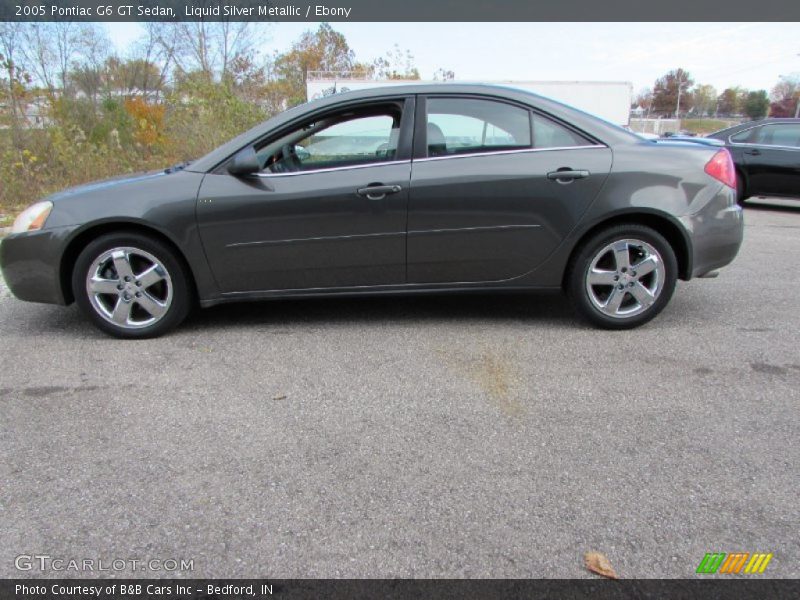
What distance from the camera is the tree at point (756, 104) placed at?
7631cm

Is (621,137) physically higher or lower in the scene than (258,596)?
higher

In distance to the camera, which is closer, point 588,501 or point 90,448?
point 588,501

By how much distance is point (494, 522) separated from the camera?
207 centimetres

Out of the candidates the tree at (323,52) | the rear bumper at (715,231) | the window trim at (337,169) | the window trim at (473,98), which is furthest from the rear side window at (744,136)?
the tree at (323,52)

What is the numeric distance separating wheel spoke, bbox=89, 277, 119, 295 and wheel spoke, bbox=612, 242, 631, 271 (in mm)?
3288

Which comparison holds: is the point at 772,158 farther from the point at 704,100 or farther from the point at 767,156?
the point at 704,100

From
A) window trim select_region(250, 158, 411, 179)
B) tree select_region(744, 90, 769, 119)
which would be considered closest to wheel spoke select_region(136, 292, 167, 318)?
window trim select_region(250, 158, 411, 179)

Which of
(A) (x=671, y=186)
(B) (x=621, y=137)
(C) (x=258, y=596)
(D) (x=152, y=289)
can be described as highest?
(B) (x=621, y=137)

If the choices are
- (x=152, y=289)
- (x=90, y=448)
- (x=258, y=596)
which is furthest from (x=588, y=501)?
(x=152, y=289)

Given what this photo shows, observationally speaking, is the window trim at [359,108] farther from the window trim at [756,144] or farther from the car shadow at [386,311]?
the window trim at [756,144]

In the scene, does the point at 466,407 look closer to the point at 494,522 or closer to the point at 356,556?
the point at 494,522

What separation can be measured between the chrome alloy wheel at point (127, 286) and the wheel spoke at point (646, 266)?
10.1ft

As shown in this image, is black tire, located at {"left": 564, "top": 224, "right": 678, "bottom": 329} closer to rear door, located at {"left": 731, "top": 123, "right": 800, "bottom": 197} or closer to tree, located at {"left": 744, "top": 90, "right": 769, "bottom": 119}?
rear door, located at {"left": 731, "top": 123, "right": 800, "bottom": 197}

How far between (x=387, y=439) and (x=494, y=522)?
0.69 meters
